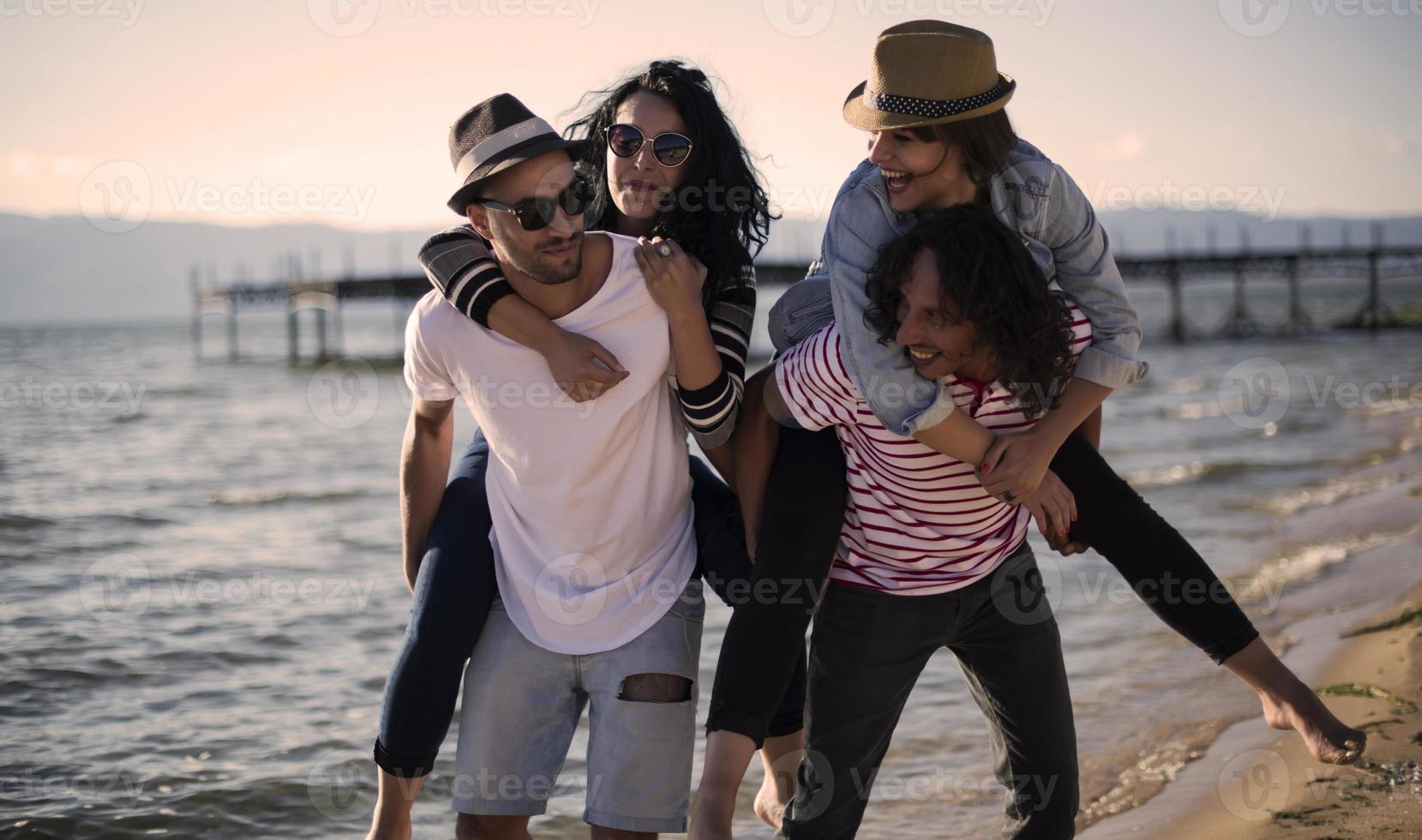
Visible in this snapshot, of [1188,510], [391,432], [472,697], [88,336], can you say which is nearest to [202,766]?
[472,697]

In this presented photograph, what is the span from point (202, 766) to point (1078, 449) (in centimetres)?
449

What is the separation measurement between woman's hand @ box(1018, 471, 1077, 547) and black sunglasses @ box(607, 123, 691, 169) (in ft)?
4.29

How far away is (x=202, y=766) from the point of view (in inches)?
212

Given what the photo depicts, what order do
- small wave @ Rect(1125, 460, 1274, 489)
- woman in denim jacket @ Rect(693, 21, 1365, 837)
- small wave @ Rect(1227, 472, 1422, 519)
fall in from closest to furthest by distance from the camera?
woman in denim jacket @ Rect(693, 21, 1365, 837) < small wave @ Rect(1227, 472, 1422, 519) < small wave @ Rect(1125, 460, 1274, 489)

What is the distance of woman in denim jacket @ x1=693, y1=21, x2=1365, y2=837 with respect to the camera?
2.53 metres

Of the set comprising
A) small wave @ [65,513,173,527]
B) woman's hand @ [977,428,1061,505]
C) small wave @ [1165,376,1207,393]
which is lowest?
small wave @ [1165,376,1207,393]

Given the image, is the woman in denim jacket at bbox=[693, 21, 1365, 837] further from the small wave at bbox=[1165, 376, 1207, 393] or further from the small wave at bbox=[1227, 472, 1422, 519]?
the small wave at bbox=[1165, 376, 1207, 393]

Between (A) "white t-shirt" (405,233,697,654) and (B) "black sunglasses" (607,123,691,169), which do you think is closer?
(A) "white t-shirt" (405,233,697,654)

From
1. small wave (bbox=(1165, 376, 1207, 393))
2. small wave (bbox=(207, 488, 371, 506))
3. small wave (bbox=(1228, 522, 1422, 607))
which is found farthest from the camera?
small wave (bbox=(1165, 376, 1207, 393))

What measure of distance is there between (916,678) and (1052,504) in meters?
0.55

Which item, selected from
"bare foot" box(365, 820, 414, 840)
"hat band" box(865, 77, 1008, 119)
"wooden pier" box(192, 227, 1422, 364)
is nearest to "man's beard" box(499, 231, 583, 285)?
"hat band" box(865, 77, 1008, 119)

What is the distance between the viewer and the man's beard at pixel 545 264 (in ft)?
9.04

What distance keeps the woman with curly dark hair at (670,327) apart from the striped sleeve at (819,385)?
17 cm

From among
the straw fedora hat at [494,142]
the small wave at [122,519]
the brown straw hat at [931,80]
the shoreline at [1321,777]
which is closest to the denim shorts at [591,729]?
the straw fedora hat at [494,142]
